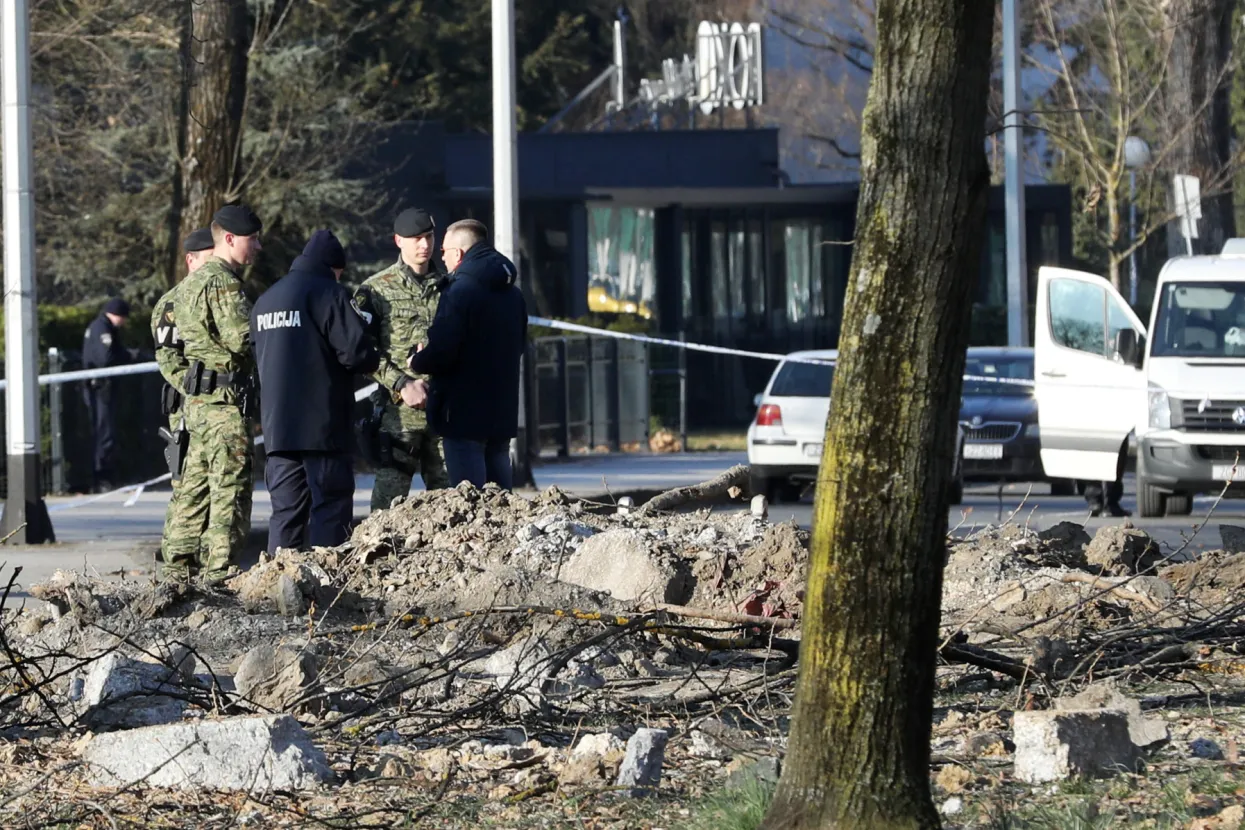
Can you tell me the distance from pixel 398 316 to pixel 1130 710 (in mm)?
5781

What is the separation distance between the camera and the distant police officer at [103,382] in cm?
1833

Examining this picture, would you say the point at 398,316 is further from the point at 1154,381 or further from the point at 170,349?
the point at 1154,381

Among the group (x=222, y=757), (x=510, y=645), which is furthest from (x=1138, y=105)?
(x=222, y=757)

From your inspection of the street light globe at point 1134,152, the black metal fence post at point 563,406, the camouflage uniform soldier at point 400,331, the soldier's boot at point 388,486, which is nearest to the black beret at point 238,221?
the camouflage uniform soldier at point 400,331

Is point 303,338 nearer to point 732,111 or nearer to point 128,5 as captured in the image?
point 128,5

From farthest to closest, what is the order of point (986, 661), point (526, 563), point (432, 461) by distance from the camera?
1. point (432, 461)
2. point (526, 563)
3. point (986, 661)

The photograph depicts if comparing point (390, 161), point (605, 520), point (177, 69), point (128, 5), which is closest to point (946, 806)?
point (605, 520)

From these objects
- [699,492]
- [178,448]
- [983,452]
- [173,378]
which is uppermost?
[173,378]

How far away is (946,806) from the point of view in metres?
5.32

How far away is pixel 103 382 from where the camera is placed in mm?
18266

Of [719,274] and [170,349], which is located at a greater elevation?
[719,274]

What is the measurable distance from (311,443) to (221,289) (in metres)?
0.92

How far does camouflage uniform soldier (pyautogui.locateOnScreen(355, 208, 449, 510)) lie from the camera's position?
35.7 ft

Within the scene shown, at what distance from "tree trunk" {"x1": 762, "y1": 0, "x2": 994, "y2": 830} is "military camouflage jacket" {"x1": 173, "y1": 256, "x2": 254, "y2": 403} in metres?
5.98
